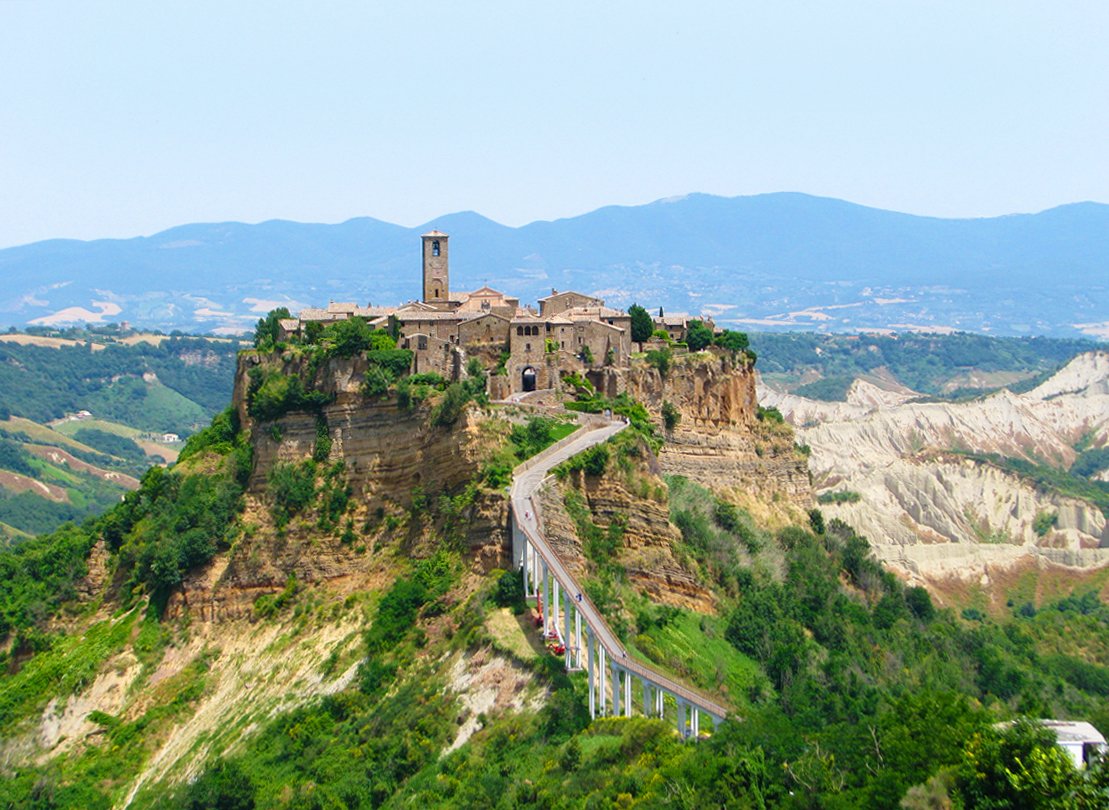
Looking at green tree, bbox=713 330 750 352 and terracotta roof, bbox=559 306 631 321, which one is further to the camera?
green tree, bbox=713 330 750 352

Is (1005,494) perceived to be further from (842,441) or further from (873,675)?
(873,675)

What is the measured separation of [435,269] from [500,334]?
6.35m

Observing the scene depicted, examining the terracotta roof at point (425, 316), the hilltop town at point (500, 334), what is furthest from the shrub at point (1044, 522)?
the terracotta roof at point (425, 316)

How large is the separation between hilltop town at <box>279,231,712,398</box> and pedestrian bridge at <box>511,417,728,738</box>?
876cm

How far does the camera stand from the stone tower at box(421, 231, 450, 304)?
196ft

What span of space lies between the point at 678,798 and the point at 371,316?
30300 mm

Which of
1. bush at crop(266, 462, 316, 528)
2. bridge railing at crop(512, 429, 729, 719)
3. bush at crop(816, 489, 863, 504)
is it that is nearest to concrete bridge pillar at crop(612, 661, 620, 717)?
bridge railing at crop(512, 429, 729, 719)

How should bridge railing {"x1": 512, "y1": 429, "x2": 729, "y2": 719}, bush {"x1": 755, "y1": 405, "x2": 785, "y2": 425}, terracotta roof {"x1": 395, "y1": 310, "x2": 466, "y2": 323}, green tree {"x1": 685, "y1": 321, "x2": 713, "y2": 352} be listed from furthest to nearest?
bush {"x1": 755, "y1": 405, "x2": 785, "y2": 425}
green tree {"x1": 685, "y1": 321, "x2": 713, "y2": 352}
terracotta roof {"x1": 395, "y1": 310, "x2": 466, "y2": 323}
bridge railing {"x1": 512, "y1": 429, "x2": 729, "y2": 719}

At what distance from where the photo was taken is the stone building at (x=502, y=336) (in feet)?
174

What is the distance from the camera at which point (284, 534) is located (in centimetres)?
5072

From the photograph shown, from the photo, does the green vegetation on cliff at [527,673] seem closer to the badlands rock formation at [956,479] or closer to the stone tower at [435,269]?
the stone tower at [435,269]

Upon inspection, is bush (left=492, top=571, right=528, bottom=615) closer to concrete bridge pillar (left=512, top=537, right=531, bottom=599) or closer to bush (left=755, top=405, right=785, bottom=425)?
concrete bridge pillar (left=512, top=537, right=531, bottom=599)

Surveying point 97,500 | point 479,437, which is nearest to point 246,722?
point 479,437

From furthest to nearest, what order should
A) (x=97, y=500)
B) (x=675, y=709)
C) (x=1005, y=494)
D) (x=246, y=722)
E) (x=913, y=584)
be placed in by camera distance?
1. (x=97, y=500)
2. (x=1005, y=494)
3. (x=913, y=584)
4. (x=246, y=722)
5. (x=675, y=709)
